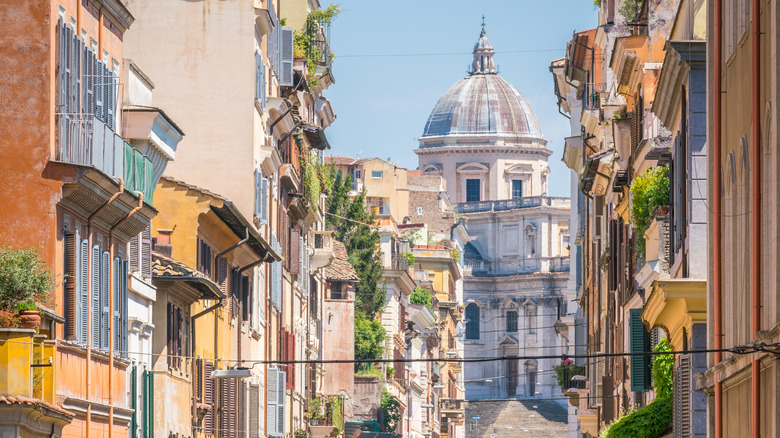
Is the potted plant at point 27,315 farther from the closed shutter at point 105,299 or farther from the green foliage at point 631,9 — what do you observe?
the green foliage at point 631,9

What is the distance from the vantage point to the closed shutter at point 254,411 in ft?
138

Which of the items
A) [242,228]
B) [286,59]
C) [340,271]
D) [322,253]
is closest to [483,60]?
[340,271]

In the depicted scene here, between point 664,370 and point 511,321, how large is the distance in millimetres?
133973

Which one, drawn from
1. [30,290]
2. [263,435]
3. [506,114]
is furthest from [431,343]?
[30,290]

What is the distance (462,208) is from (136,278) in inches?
5372

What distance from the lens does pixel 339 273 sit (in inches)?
2746

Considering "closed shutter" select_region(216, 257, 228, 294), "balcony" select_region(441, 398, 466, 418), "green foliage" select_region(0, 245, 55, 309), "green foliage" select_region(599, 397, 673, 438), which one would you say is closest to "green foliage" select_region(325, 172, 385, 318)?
"balcony" select_region(441, 398, 466, 418)

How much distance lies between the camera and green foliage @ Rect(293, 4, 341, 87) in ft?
165

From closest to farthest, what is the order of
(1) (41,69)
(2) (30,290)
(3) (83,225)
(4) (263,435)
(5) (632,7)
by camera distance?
(2) (30,290) → (1) (41,69) → (3) (83,225) → (5) (632,7) → (4) (263,435)

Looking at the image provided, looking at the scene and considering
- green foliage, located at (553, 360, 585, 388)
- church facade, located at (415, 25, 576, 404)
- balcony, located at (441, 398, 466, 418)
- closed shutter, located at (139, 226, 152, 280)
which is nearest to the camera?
closed shutter, located at (139, 226, 152, 280)

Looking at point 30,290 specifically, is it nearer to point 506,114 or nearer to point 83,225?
point 83,225

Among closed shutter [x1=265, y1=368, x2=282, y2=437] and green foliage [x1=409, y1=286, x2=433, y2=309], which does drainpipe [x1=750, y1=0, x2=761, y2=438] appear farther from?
green foliage [x1=409, y1=286, x2=433, y2=309]

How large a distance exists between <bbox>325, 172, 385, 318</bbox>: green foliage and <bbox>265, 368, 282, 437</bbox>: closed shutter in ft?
107

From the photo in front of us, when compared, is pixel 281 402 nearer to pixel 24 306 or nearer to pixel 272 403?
pixel 272 403
